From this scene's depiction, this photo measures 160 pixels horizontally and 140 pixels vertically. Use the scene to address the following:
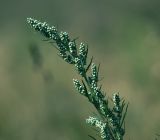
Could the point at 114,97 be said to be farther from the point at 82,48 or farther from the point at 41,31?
the point at 41,31

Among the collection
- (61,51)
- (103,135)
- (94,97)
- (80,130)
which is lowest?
(103,135)

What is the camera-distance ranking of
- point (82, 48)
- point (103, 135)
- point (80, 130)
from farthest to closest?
point (80, 130), point (82, 48), point (103, 135)

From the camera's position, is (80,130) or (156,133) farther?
(80,130)

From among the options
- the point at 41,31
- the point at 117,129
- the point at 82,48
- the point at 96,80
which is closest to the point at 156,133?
the point at 117,129

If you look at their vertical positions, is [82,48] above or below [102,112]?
above

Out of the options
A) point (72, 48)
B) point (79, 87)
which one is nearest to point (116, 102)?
point (79, 87)

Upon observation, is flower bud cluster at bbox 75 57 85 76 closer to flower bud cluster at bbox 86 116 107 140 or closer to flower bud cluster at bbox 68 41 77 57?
flower bud cluster at bbox 68 41 77 57

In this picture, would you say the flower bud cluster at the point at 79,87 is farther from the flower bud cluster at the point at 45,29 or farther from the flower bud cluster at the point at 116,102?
the flower bud cluster at the point at 45,29

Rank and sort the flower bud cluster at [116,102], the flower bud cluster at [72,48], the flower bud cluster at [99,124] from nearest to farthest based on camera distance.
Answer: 1. the flower bud cluster at [99,124]
2. the flower bud cluster at [116,102]
3. the flower bud cluster at [72,48]

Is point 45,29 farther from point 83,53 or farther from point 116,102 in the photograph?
point 116,102
